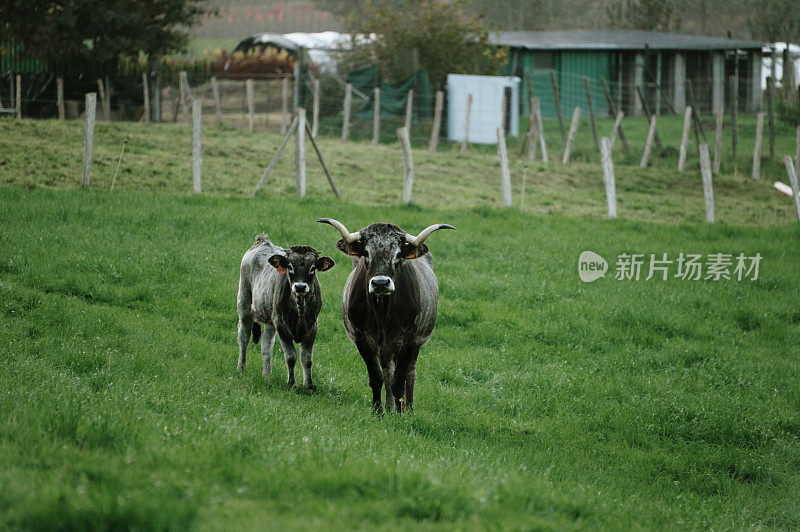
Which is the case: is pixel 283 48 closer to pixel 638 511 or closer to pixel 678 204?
pixel 678 204

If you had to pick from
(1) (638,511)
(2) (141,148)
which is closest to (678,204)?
(2) (141,148)

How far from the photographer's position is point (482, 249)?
52.5ft

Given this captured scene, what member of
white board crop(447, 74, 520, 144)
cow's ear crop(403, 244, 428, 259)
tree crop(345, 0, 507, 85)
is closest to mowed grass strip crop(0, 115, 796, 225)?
white board crop(447, 74, 520, 144)

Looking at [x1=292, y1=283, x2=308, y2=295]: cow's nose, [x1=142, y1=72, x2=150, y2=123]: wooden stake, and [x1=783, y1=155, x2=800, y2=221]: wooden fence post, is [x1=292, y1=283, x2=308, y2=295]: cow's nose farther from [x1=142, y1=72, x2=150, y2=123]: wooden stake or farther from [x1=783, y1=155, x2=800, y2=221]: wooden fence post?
[x1=142, y1=72, x2=150, y2=123]: wooden stake

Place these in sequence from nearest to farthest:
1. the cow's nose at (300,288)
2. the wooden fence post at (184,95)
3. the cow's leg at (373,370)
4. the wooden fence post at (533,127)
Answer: the cow's nose at (300,288), the cow's leg at (373,370), the wooden fence post at (533,127), the wooden fence post at (184,95)

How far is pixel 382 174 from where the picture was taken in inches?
946

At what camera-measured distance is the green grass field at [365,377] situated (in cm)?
515

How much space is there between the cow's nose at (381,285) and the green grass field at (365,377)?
1.35 metres

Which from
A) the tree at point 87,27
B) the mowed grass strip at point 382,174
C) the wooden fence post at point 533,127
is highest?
the tree at point 87,27

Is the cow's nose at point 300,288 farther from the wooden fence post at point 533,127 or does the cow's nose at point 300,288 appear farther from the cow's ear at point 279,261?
the wooden fence post at point 533,127

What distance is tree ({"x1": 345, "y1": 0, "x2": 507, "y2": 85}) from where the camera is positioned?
40.2m

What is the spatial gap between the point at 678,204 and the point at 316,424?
62.0ft

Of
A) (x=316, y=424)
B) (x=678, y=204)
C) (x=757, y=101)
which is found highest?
(x=757, y=101)

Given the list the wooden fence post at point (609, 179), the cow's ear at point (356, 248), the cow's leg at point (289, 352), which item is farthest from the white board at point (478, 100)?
the cow's ear at point (356, 248)
